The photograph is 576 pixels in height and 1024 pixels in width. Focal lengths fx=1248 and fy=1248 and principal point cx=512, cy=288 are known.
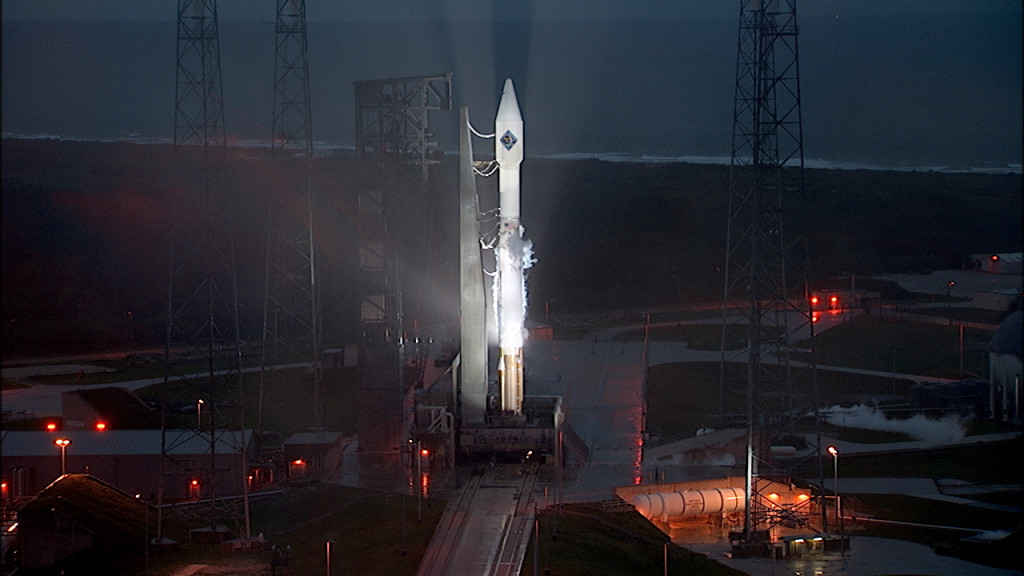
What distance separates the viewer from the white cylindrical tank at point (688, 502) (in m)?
26.3

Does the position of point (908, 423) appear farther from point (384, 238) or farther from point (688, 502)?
point (384, 238)

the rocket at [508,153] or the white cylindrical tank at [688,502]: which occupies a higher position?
the rocket at [508,153]

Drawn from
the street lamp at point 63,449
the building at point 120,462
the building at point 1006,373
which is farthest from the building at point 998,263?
the street lamp at point 63,449

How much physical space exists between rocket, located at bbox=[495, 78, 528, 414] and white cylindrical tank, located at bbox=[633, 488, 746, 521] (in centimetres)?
533

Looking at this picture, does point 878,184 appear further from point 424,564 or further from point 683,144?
point 424,564

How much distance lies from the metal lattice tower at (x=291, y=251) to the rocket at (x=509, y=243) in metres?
5.03

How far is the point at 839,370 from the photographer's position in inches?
1770

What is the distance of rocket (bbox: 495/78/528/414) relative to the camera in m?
30.3

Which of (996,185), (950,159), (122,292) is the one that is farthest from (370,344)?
(950,159)

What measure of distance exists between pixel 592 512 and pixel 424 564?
4.85 m

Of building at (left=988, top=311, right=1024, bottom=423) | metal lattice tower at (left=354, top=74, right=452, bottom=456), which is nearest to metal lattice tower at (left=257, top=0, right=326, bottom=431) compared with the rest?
metal lattice tower at (left=354, top=74, right=452, bottom=456)

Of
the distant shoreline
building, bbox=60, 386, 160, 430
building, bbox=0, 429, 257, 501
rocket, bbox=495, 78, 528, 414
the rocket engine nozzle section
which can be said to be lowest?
building, bbox=0, 429, 257, 501

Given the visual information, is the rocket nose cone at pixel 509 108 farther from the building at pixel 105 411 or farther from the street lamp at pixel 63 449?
the street lamp at pixel 63 449

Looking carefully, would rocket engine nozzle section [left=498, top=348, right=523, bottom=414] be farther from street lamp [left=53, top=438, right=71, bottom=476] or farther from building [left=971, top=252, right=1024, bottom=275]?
building [left=971, top=252, right=1024, bottom=275]
